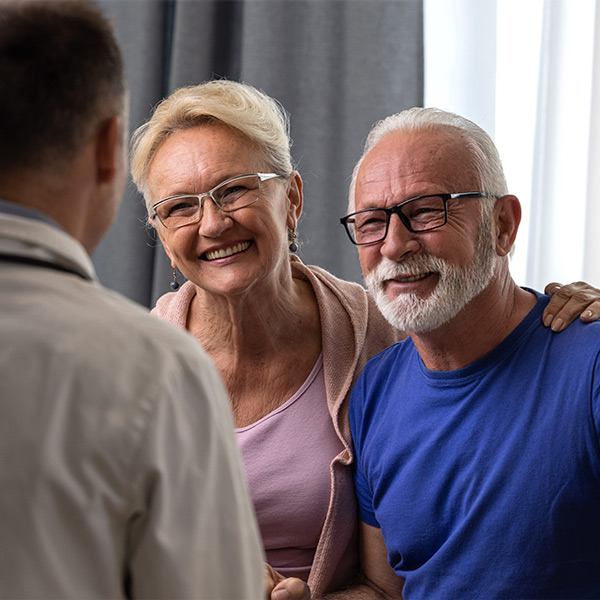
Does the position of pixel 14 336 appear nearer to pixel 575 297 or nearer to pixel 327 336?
pixel 575 297

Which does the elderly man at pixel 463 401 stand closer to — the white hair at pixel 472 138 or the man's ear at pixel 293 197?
the white hair at pixel 472 138

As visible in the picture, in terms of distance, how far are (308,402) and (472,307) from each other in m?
0.46

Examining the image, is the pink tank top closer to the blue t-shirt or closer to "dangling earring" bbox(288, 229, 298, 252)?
the blue t-shirt

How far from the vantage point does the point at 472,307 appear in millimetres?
1408

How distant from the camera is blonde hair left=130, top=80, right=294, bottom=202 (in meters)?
1.68

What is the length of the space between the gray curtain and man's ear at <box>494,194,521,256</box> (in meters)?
1.14

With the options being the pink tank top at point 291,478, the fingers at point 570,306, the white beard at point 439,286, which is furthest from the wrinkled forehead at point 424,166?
the pink tank top at point 291,478

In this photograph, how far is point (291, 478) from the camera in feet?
5.21

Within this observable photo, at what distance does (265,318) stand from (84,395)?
1.13 m

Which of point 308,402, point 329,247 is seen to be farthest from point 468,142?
point 329,247

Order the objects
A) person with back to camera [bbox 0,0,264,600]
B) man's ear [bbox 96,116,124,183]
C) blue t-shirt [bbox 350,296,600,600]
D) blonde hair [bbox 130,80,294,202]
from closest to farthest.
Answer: person with back to camera [bbox 0,0,264,600] → man's ear [bbox 96,116,124,183] → blue t-shirt [bbox 350,296,600,600] → blonde hair [bbox 130,80,294,202]

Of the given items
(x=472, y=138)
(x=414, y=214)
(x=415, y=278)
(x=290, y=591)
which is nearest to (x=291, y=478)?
(x=290, y=591)

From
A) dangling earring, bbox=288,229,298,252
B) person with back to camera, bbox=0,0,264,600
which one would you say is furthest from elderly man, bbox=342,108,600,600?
person with back to camera, bbox=0,0,264,600

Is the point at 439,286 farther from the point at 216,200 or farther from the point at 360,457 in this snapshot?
the point at 216,200
